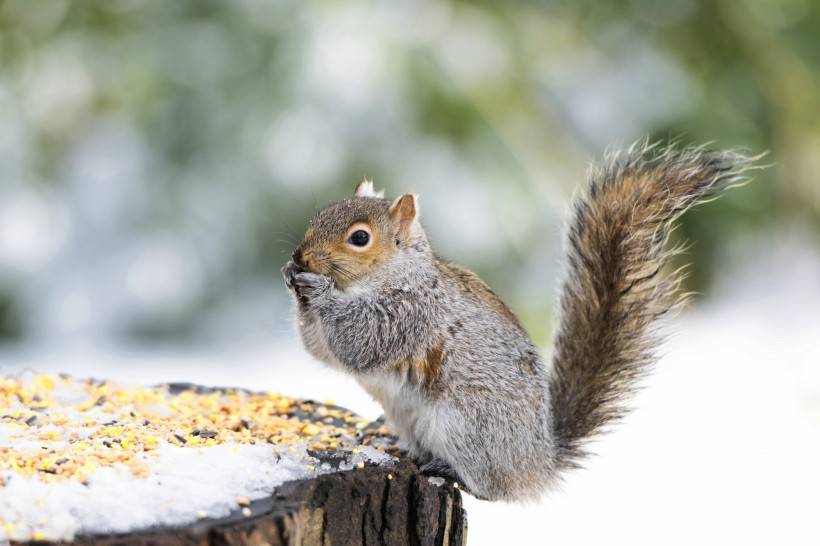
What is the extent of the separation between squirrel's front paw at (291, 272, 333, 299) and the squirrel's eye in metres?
0.06

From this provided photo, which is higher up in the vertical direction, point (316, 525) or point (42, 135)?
point (42, 135)

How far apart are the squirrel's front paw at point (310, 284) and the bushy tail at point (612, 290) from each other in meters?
0.39

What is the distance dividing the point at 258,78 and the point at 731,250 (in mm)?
1936

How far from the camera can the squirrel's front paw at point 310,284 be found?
1513 millimetres

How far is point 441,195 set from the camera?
369 cm

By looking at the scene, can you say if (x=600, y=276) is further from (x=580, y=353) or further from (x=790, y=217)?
(x=790, y=217)

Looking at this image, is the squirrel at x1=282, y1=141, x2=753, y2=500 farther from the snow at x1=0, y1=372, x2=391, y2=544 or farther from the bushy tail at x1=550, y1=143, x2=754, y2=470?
the snow at x1=0, y1=372, x2=391, y2=544

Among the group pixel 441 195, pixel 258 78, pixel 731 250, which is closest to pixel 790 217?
pixel 731 250

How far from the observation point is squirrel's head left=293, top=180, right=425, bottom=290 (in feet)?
4.99

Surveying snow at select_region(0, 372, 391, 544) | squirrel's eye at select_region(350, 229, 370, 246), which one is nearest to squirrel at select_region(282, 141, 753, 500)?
squirrel's eye at select_region(350, 229, 370, 246)

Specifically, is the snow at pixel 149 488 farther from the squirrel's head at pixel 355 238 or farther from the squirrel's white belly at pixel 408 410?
the squirrel's head at pixel 355 238

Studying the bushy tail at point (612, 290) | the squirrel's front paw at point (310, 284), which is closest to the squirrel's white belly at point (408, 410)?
the squirrel's front paw at point (310, 284)

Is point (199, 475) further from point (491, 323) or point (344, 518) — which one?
point (491, 323)

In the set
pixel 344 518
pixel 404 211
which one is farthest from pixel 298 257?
pixel 344 518
